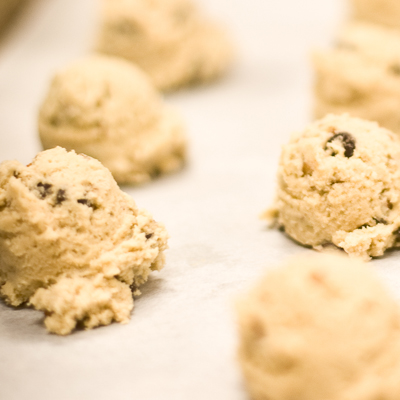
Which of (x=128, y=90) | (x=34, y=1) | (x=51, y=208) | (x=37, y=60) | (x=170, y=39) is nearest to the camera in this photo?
(x=51, y=208)

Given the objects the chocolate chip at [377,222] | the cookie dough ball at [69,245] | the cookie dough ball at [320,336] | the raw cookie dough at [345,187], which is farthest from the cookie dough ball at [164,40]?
the cookie dough ball at [320,336]

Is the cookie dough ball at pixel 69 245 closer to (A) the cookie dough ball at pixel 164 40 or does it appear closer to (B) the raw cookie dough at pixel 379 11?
(A) the cookie dough ball at pixel 164 40

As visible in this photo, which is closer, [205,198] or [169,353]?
[169,353]

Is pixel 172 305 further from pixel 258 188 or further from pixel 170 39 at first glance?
pixel 170 39

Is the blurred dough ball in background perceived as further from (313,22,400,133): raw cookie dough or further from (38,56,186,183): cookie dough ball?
(313,22,400,133): raw cookie dough

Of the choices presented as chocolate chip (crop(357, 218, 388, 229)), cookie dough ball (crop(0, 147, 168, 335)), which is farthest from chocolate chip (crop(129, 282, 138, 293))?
chocolate chip (crop(357, 218, 388, 229))

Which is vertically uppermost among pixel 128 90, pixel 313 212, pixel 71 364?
pixel 128 90

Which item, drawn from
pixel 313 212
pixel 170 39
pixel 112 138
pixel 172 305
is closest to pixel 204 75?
pixel 170 39
